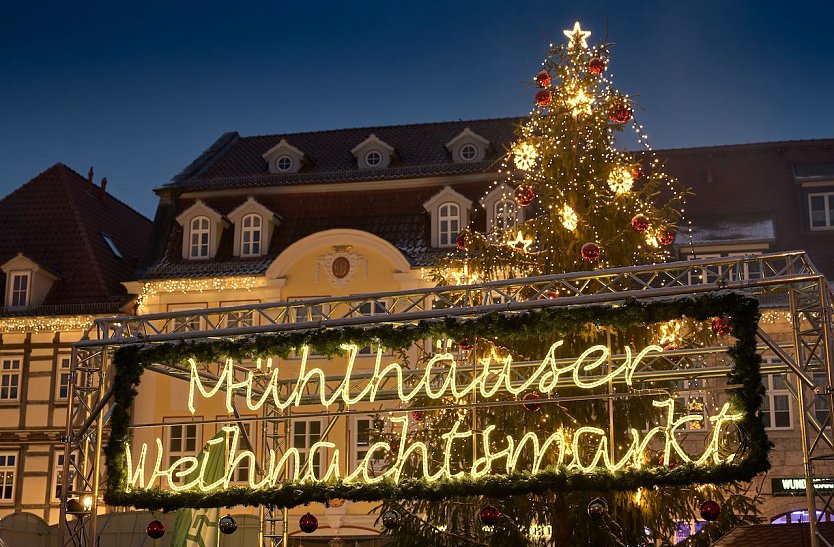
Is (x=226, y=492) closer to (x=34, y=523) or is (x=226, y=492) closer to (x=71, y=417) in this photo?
(x=71, y=417)

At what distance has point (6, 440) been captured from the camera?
2939 centimetres

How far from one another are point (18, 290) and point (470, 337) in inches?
713

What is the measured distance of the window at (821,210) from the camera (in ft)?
92.9

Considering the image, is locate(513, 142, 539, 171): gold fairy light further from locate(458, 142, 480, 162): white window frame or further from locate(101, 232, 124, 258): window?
locate(101, 232, 124, 258): window

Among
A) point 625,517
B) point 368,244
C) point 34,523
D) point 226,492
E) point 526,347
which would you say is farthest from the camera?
point 368,244

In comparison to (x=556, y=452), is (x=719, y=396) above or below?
above

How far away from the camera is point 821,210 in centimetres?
2845

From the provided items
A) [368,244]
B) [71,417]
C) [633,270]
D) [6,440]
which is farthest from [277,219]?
[633,270]

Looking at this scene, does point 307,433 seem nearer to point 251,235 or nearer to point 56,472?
point 251,235

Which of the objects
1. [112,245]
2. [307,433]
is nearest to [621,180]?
[307,433]

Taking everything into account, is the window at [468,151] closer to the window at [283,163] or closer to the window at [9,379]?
the window at [283,163]

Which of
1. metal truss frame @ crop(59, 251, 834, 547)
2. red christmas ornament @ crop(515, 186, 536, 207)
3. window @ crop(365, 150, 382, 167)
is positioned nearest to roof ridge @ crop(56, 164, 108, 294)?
window @ crop(365, 150, 382, 167)

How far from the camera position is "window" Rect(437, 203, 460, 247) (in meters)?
28.5

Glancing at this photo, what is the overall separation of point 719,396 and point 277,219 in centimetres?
1145
